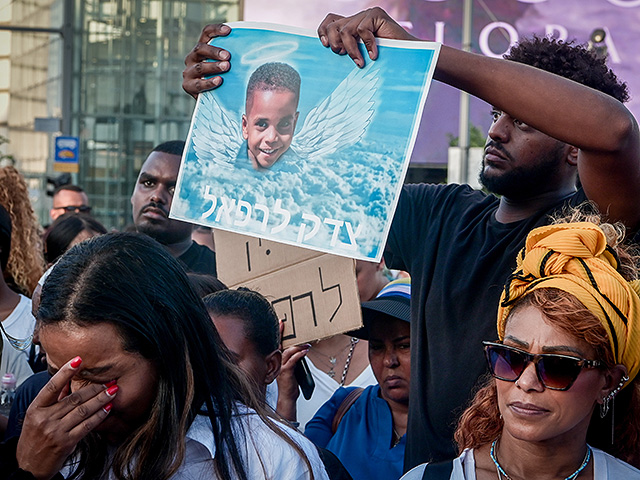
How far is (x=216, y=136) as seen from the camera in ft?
7.63

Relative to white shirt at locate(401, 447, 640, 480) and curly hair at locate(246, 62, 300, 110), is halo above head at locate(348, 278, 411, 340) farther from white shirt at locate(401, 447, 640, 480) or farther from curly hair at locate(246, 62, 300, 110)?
curly hair at locate(246, 62, 300, 110)

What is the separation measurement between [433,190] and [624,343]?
3.05 feet

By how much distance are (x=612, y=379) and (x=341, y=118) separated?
3.02 feet

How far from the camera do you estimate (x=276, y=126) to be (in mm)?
2268

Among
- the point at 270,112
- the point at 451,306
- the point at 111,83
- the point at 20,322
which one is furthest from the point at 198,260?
the point at 111,83

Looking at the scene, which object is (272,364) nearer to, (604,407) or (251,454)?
(251,454)

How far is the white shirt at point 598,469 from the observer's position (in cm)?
211

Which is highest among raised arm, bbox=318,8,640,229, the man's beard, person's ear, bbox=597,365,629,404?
raised arm, bbox=318,8,640,229

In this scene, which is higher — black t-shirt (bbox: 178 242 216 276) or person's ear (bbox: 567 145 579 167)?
person's ear (bbox: 567 145 579 167)

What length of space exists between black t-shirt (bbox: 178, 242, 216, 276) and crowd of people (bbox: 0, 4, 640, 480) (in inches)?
53.8

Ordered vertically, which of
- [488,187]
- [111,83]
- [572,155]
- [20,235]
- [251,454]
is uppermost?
[111,83]

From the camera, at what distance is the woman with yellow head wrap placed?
2053 mm

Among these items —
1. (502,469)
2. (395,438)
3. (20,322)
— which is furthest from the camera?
(20,322)

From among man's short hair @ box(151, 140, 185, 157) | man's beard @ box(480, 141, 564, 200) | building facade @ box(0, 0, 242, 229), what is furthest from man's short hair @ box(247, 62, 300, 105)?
building facade @ box(0, 0, 242, 229)
